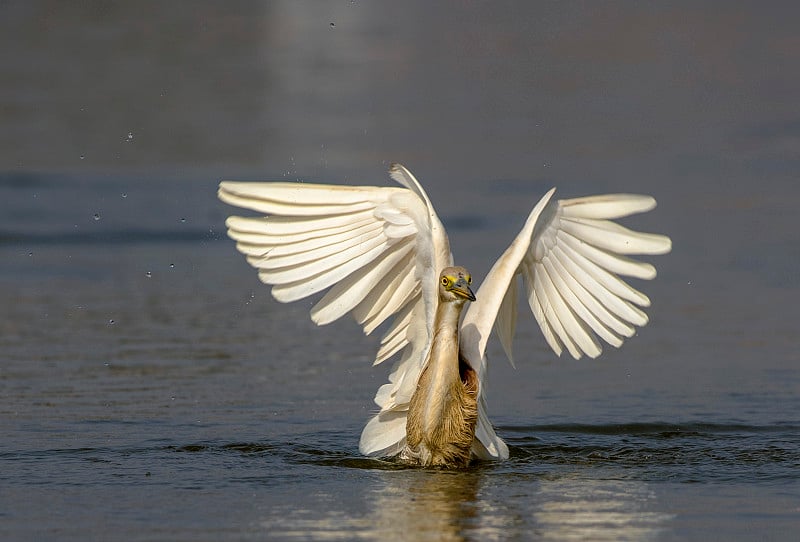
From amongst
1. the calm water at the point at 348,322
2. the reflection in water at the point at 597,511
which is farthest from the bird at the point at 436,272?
the reflection in water at the point at 597,511

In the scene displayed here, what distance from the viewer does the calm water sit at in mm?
7457

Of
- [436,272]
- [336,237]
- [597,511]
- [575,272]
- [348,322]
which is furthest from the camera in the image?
[348,322]

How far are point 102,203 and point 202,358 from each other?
6.19m

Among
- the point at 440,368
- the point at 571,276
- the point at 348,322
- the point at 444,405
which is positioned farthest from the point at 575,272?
the point at 348,322

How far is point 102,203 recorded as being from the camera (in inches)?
644

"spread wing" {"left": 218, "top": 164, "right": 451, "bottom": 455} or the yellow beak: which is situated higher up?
"spread wing" {"left": 218, "top": 164, "right": 451, "bottom": 455}

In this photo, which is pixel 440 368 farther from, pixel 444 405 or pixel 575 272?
pixel 575 272

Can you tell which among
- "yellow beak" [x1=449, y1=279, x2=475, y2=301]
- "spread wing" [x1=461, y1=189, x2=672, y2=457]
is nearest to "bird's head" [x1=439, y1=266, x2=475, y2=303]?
"yellow beak" [x1=449, y1=279, x2=475, y2=301]

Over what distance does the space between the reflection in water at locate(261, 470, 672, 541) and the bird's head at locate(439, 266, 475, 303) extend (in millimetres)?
916

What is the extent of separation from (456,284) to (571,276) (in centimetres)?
76

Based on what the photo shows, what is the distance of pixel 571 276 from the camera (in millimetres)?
8281

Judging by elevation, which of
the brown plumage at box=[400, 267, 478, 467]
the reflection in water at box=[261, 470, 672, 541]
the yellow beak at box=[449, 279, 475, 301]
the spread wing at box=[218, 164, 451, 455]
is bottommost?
the reflection in water at box=[261, 470, 672, 541]

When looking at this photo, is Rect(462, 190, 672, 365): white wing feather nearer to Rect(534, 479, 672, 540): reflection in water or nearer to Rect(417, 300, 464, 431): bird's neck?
Rect(417, 300, 464, 431): bird's neck

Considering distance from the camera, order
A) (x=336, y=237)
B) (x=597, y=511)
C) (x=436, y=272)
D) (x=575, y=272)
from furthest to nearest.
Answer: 1. (x=575, y=272)
2. (x=336, y=237)
3. (x=436, y=272)
4. (x=597, y=511)
